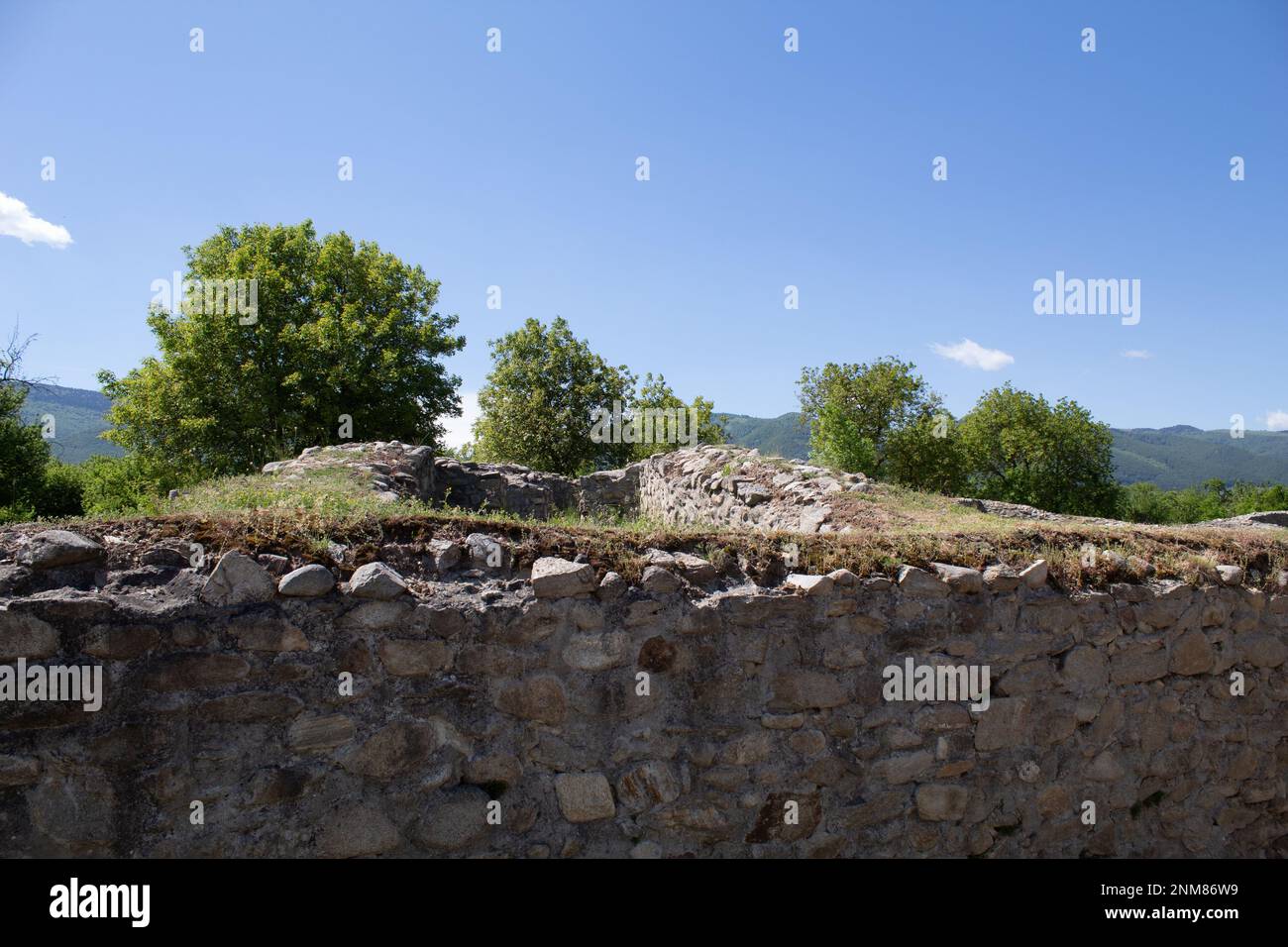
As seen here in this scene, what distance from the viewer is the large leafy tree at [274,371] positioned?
65.3 ft

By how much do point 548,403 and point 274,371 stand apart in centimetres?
1289

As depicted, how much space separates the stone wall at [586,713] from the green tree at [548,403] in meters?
26.7

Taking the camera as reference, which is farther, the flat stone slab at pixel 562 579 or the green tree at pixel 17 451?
the green tree at pixel 17 451

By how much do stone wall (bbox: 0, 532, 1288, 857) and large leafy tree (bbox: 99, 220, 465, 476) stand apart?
16.4 m

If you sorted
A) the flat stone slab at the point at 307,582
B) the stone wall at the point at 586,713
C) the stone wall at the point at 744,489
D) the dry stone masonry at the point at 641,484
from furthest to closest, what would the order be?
the dry stone masonry at the point at 641,484, the stone wall at the point at 744,489, the flat stone slab at the point at 307,582, the stone wall at the point at 586,713

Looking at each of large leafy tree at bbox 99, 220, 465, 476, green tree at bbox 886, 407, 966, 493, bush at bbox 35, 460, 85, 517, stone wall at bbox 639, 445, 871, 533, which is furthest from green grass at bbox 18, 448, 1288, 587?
green tree at bbox 886, 407, 966, 493

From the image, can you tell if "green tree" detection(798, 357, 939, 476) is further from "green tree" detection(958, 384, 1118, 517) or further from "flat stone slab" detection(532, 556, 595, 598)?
"flat stone slab" detection(532, 556, 595, 598)

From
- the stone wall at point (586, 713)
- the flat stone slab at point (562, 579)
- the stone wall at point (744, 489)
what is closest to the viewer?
the stone wall at point (586, 713)

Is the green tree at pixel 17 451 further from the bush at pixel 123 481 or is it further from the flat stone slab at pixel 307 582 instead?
the flat stone slab at pixel 307 582

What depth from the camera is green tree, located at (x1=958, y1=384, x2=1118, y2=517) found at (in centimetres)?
2822

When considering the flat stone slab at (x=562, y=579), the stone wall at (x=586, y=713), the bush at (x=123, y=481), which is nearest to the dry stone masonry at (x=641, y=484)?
the flat stone slab at (x=562, y=579)

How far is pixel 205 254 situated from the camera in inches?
920

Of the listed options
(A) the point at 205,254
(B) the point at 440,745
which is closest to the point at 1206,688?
(B) the point at 440,745

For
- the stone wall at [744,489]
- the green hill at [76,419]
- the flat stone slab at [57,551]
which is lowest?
the flat stone slab at [57,551]
